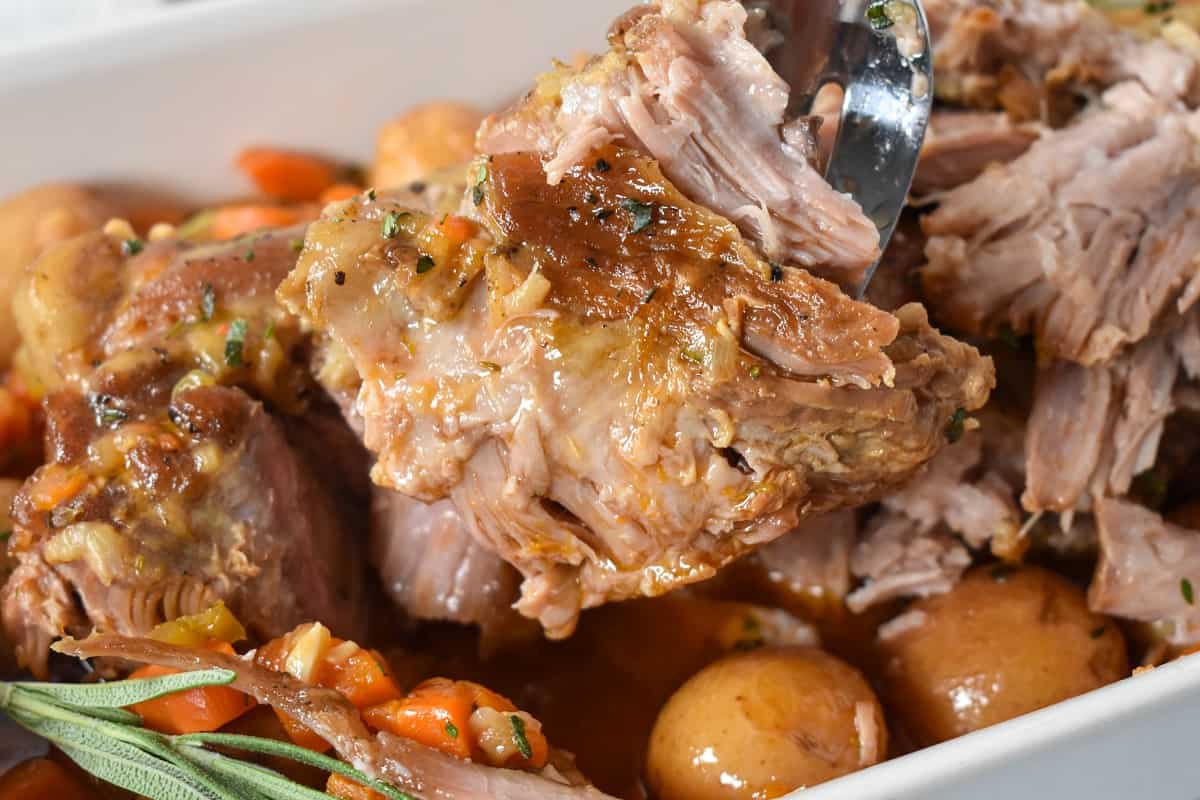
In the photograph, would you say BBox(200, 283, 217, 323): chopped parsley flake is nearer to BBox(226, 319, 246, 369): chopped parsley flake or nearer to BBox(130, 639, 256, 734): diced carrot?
BBox(226, 319, 246, 369): chopped parsley flake

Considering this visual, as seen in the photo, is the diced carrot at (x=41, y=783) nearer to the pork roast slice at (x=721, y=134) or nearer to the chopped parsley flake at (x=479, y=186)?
the chopped parsley flake at (x=479, y=186)

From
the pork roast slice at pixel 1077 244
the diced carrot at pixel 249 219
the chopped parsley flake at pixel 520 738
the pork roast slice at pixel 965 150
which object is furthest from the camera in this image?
Result: the diced carrot at pixel 249 219

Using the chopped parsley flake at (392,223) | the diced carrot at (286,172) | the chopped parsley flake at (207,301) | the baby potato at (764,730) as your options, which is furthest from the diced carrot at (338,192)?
the baby potato at (764,730)

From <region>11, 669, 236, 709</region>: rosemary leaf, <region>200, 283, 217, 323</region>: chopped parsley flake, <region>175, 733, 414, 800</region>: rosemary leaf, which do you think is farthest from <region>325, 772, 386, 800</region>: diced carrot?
<region>200, 283, 217, 323</region>: chopped parsley flake

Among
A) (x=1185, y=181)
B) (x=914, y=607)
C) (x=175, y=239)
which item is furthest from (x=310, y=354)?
(x=1185, y=181)

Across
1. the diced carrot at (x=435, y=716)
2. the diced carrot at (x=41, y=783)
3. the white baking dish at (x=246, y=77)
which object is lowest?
the diced carrot at (x=41, y=783)

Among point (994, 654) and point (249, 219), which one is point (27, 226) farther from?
point (994, 654)

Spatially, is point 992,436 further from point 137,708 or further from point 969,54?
point 137,708
